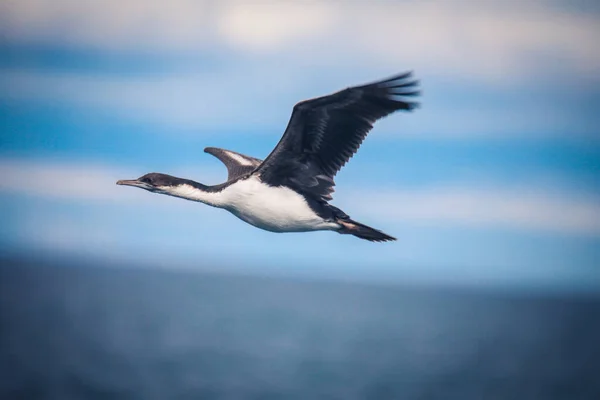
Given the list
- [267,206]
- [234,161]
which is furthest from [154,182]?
[234,161]

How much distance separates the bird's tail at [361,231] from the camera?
1259 cm

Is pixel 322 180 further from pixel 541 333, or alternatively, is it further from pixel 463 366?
pixel 541 333

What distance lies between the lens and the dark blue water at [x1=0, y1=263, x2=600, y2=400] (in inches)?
1396

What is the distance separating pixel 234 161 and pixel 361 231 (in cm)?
322

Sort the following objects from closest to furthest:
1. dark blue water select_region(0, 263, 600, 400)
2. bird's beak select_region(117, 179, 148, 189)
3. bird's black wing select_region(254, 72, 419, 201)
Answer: bird's black wing select_region(254, 72, 419, 201) < bird's beak select_region(117, 179, 148, 189) < dark blue water select_region(0, 263, 600, 400)

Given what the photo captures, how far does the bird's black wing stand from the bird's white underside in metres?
0.16

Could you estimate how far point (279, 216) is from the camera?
1274cm

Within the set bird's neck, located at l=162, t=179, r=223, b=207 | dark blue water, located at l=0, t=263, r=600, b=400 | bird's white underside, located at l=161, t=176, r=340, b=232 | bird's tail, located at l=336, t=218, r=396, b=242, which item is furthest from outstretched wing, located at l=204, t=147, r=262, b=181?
dark blue water, located at l=0, t=263, r=600, b=400

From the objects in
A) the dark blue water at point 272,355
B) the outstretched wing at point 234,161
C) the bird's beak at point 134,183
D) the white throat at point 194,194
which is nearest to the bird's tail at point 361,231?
the white throat at point 194,194

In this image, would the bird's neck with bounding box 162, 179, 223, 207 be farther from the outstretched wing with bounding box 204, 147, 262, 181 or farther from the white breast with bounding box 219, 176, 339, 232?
the outstretched wing with bounding box 204, 147, 262, 181

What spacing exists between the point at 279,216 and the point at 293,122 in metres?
1.44

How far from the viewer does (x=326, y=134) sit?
12.5 m

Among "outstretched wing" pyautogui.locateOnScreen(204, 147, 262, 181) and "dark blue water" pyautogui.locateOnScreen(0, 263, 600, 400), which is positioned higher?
"outstretched wing" pyautogui.locateOnScreen(204, 147, 262, 181)

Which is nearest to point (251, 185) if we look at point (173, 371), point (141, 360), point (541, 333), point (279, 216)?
point (279, 216)
